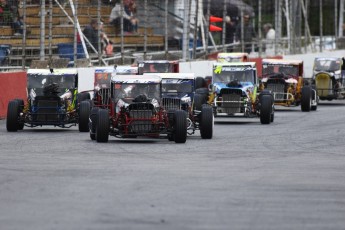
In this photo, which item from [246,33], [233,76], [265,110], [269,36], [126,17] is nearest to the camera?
[265,110]

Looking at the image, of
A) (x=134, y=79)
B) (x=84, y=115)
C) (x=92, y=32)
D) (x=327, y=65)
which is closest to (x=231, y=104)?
(x=84, y=115)

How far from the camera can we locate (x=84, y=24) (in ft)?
126

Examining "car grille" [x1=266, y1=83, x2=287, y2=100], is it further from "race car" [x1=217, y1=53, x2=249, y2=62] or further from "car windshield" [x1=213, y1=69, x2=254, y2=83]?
"race car" [x1=217, y1=53, x2=249, y2=62]

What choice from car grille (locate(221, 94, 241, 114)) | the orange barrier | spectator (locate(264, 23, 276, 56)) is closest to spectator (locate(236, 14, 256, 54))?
spectator (locate(264, 23, 276, 56))

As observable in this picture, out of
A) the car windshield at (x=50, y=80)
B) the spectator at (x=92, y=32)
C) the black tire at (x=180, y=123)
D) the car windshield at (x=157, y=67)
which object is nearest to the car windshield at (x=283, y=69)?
the car windshield at (x=157, y=67)

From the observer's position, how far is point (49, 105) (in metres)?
27.1

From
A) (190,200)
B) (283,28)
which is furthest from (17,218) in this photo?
(283,28)

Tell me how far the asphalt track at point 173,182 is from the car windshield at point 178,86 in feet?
5.00

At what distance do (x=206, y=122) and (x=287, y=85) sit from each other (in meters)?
12.3

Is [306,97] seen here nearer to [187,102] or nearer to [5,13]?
[5,13]

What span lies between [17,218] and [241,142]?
12.0 meters

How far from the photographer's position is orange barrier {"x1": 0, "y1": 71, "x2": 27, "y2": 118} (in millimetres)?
30469

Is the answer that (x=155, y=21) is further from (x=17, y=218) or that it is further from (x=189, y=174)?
(x=17, y=218)

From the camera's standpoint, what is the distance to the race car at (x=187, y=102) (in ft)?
81.5
